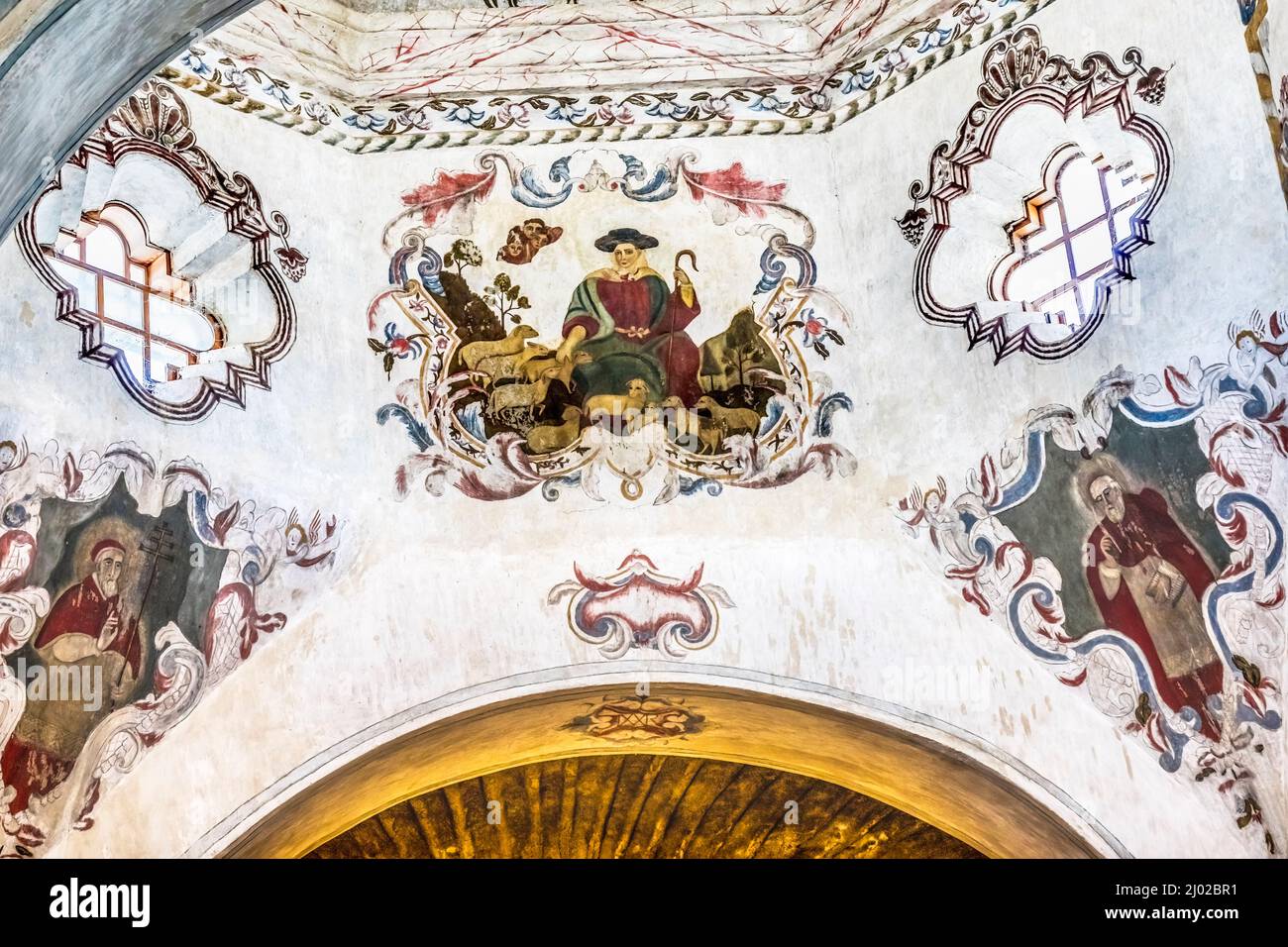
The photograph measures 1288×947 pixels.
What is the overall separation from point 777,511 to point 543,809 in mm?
3066

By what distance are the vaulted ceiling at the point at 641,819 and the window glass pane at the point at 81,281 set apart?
396 centimetres

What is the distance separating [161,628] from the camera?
9.55m

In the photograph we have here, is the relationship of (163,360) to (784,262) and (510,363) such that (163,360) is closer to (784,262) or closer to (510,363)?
(510,363)

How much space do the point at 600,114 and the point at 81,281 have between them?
10.3 ft

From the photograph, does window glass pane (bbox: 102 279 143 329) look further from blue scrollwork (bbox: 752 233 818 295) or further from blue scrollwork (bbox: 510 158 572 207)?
blue scrollwork (bbox: 752 233 818 295)

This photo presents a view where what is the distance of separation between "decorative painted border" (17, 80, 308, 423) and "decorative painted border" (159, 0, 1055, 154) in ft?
1.64

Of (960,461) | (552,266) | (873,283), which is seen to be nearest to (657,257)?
(552,266)

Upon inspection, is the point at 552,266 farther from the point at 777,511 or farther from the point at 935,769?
the point at 935,769

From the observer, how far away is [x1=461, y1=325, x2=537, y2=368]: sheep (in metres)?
10.2

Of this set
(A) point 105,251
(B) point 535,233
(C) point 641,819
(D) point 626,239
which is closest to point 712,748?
(C) point 641,819

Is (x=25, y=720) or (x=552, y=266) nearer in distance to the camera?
(x=25, y=720)
